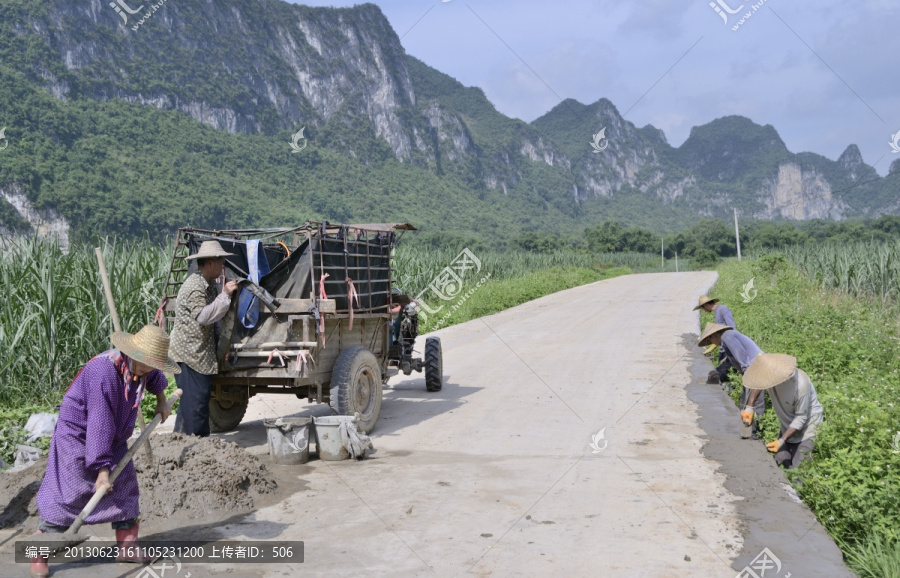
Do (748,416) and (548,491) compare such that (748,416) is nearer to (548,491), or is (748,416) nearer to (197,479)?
(548,491)

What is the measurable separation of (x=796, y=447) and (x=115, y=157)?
56.6 metres

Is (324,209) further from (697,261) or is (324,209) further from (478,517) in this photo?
(478,517)

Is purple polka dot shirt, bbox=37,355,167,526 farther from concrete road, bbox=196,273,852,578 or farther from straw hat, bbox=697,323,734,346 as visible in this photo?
straw hat, bbox=697,323,734,346

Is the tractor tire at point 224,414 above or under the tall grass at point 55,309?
under

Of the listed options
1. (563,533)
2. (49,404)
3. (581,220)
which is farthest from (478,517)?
(581,220)

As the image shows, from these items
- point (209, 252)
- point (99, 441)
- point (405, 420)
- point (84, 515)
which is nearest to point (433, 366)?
point (405, 420)

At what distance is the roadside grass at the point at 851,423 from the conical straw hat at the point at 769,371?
64 centimetres

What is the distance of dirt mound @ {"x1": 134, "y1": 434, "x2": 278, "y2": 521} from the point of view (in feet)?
18.4

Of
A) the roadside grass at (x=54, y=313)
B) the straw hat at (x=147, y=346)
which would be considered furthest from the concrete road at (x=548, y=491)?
the roadside grass at (x=54, y=313)

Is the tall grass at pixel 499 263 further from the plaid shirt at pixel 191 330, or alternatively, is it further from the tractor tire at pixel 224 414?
the plaid shirt at pixel 191 330

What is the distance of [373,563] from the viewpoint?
466 centimetres

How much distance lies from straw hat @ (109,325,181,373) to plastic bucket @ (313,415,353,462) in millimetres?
2650

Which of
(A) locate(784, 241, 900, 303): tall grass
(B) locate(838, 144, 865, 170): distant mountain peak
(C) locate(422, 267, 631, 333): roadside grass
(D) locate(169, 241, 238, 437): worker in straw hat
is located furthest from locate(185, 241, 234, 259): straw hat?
(B) locate(838, 144, 865, 170): distant mountain peak

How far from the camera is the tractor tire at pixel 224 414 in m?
8.30
